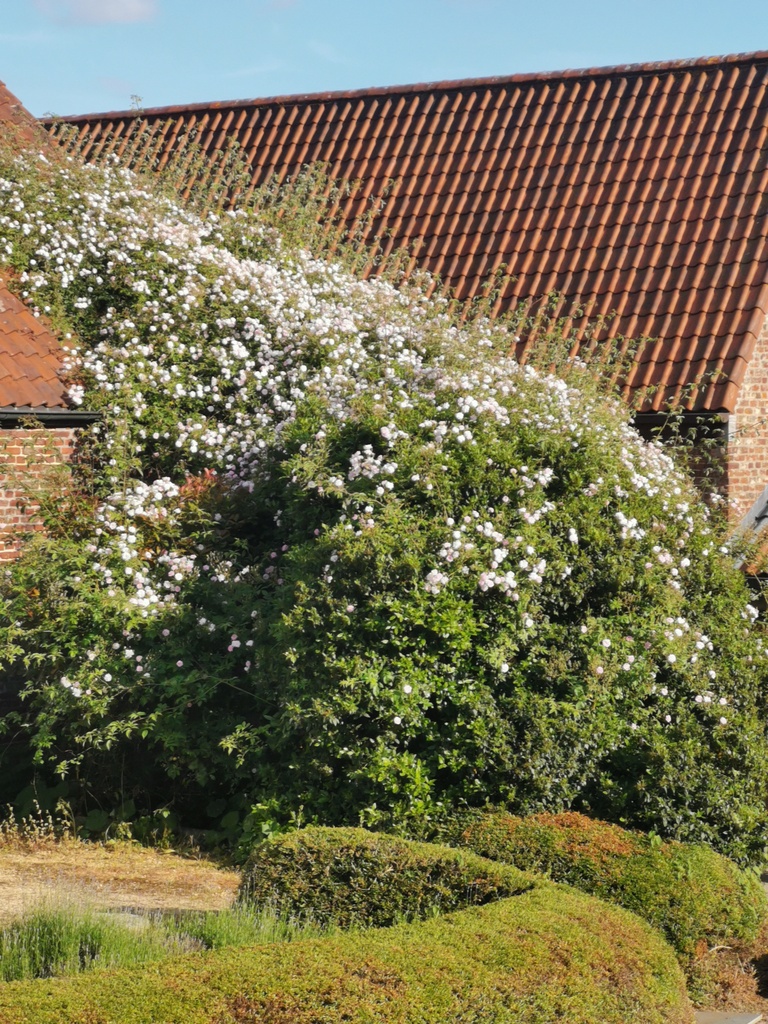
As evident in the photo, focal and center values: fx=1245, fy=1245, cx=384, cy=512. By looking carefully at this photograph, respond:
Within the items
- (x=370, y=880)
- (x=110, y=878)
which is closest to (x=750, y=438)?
(x=370, y=880)

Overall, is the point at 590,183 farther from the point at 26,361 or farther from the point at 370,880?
the point at 370,880

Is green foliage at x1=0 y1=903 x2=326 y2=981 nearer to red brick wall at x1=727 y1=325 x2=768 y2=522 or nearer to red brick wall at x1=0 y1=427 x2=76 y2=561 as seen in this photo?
red brick wall at x1=0 y1=427 x2=76 y2=561

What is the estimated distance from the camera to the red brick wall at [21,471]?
34.1 ft

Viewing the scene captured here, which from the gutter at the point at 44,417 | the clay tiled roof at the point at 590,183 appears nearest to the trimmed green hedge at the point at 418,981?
the gutter at the point at 44,417

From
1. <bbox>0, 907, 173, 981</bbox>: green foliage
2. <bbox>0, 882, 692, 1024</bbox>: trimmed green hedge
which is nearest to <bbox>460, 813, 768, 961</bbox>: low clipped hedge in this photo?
<bbox>0, 882, 692, 1024</bbox>: trimmed green hedge

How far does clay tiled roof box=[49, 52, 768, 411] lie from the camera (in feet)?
44.3

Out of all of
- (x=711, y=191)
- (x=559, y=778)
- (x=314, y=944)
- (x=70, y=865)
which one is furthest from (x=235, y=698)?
(x=711, y=191)

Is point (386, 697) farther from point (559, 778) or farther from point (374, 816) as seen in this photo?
point (559, 778)

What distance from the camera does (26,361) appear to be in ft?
36.4

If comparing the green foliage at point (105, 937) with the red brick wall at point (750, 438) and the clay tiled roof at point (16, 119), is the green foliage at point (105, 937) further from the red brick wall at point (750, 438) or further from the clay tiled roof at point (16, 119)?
the clay tiled roof at point (16, 119)

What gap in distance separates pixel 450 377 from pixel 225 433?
106 inches

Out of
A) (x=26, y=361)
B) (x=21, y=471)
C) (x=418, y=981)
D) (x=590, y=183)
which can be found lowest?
(x=418, y=981)

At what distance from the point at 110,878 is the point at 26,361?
508cm

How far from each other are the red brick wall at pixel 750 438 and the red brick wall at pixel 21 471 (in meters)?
6.61
